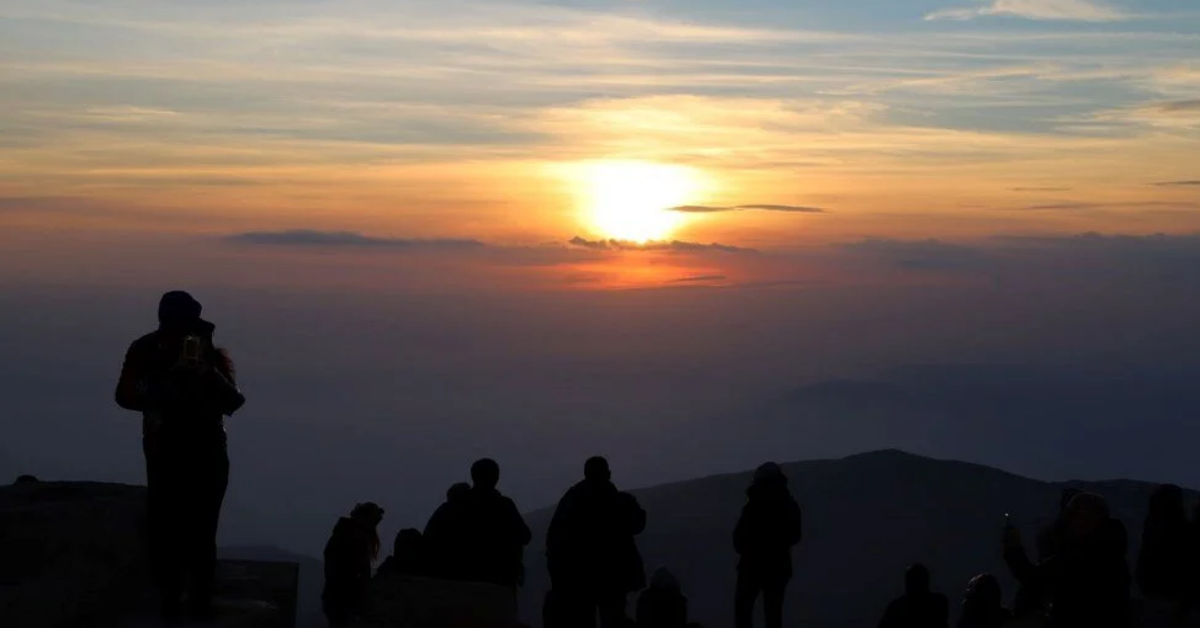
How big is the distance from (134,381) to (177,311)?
50cm

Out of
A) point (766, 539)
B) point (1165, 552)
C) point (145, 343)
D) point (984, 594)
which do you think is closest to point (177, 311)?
point (145, 343)

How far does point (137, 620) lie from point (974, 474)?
229 ft

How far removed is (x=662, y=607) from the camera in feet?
42.5

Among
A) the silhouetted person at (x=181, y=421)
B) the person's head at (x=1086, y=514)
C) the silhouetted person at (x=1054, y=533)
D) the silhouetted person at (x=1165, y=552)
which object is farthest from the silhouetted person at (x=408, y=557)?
the silhouetted person at (x=1165, y=552)

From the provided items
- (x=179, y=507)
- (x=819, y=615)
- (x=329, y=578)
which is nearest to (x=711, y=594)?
(x=819, y=615)

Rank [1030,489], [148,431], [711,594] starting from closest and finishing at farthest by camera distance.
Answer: [148,431] < [711,594] < [1030,489]

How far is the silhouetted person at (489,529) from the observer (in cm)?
1348

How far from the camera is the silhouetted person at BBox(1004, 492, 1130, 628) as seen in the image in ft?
36.7

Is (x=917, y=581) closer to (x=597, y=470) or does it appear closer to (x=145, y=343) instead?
(x=597, y=470)

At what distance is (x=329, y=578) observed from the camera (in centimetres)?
1443

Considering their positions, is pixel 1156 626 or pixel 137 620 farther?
pixel 1156 626

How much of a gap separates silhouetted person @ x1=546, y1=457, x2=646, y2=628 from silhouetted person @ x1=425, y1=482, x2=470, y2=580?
2.50ft

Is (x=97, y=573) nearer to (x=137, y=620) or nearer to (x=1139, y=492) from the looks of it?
(x=137, y=620)

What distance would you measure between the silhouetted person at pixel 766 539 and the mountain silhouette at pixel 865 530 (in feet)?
139
